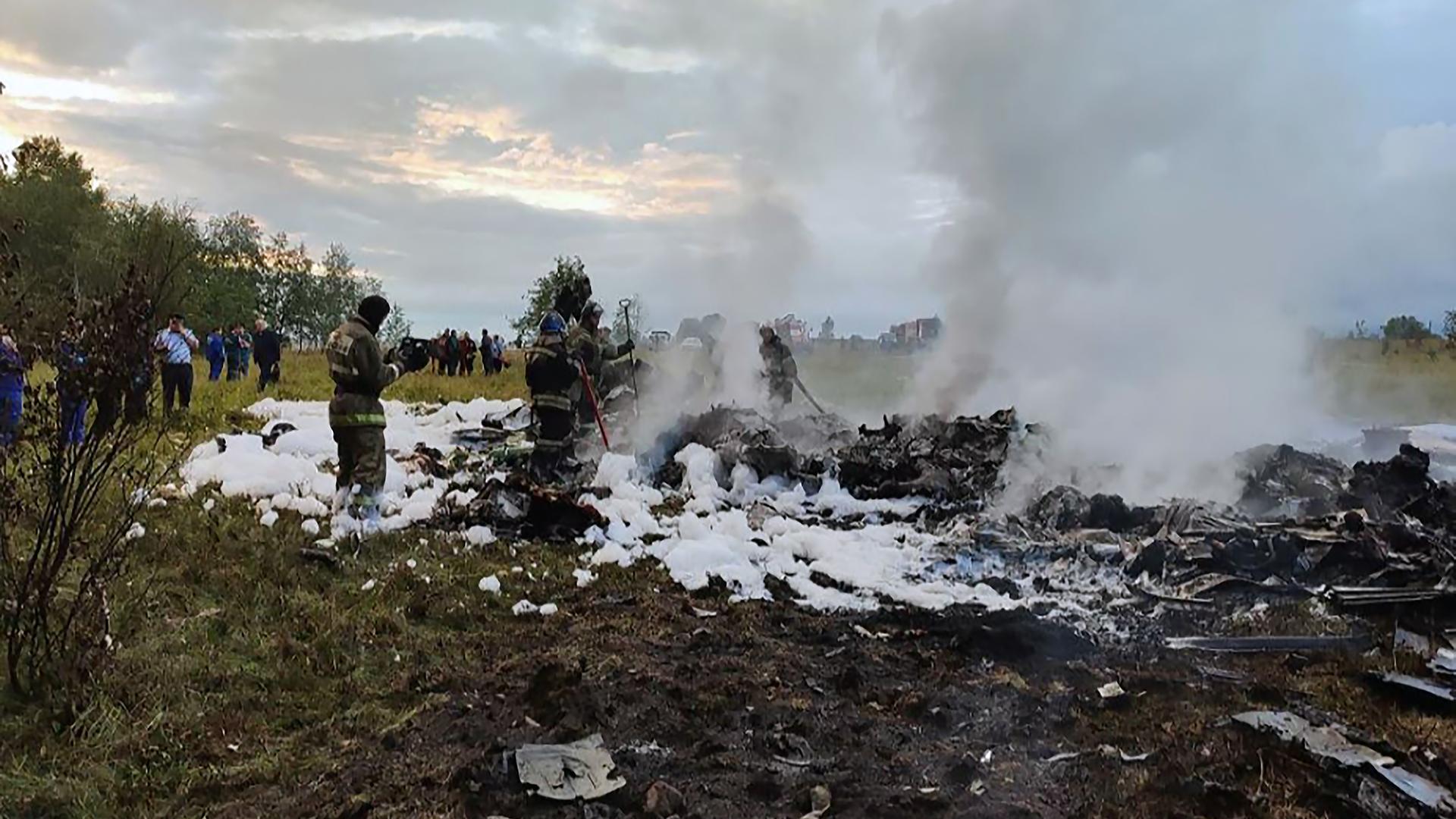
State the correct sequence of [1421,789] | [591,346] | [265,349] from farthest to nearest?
[265,349], [591,346], [1421,789]

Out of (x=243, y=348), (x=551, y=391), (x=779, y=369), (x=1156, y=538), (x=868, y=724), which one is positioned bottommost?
(x=868, y=724)

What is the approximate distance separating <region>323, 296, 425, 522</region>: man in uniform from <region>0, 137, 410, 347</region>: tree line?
3.86 feet

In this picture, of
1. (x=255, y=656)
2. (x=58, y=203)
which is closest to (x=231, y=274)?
(x=58, y=203)

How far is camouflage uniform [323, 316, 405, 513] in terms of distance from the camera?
7.41 m

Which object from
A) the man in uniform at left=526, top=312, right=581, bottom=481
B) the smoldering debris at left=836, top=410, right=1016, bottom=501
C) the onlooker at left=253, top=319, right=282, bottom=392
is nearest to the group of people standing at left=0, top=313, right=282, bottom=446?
the man in uniform at left=526, top=312, right=581, bottom=481

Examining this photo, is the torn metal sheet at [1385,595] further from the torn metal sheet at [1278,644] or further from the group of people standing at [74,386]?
the group of people standing at [74,386]

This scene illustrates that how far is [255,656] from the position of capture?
5238mm

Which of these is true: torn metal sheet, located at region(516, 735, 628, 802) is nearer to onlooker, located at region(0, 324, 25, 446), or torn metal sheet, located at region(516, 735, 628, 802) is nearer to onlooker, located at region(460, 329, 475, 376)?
onlooker, located at region(0, 324, 25, 446)

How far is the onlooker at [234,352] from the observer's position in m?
21.5

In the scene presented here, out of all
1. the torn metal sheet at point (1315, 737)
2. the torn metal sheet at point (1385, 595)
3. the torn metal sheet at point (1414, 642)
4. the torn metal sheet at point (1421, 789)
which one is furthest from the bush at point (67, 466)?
the torn metal sheet at point (1385, 595)

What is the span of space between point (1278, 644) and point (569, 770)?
477 cm

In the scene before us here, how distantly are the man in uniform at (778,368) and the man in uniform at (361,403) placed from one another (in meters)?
8.41

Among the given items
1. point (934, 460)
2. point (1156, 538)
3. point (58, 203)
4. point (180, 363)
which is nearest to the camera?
point (1156, 538)

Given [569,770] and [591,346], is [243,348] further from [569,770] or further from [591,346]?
[569,770]
